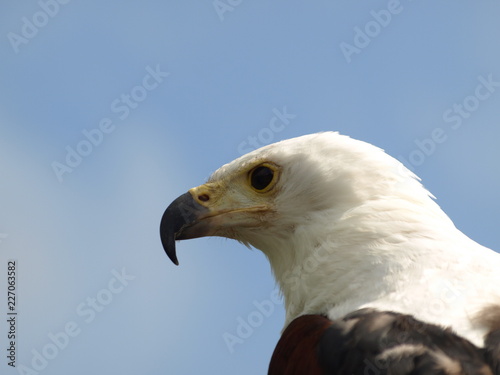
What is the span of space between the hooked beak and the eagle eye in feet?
1.55

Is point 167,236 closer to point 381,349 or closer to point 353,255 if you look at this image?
point 353,255

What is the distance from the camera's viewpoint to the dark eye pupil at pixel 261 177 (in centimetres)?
754

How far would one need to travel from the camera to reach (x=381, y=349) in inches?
199

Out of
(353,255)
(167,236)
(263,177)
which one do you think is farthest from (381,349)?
(167,236)

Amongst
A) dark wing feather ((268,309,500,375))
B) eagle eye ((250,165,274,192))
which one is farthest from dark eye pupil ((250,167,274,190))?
dark wing feather ((268,309,500,375))

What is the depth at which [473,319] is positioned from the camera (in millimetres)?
5094

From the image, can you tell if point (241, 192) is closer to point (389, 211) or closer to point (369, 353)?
point (389, 211)

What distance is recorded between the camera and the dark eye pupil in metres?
7.54

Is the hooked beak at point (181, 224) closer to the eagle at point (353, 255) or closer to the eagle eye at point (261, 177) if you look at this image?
the eagle at point (353, 255)

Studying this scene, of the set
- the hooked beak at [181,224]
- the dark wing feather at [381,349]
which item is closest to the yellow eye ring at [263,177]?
the hooked beak at [181,224]

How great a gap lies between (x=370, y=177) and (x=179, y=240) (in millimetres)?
1732

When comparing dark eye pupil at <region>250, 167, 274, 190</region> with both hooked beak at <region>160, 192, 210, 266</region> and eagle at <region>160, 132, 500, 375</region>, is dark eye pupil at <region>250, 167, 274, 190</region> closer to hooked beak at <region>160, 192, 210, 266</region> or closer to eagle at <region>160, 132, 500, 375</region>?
eagle at <region>160, 132, 500, 375</region>

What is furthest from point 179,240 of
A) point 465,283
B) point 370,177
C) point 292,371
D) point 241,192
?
point 465,283

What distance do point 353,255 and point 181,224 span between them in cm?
182
